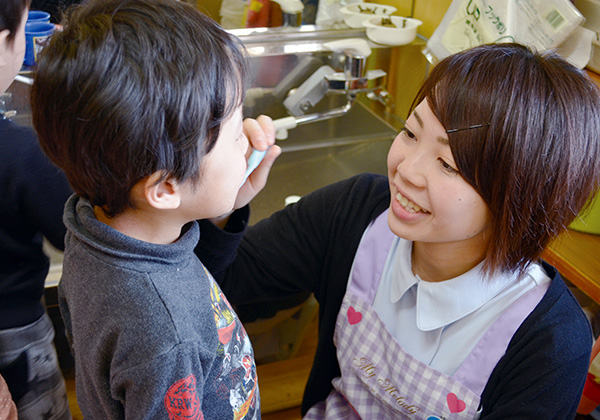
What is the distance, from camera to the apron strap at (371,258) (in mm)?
1103

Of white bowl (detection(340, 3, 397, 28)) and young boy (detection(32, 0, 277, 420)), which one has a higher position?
young boy (detection(32, 0, 277, 420))

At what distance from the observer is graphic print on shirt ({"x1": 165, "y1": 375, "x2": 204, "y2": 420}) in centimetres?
69

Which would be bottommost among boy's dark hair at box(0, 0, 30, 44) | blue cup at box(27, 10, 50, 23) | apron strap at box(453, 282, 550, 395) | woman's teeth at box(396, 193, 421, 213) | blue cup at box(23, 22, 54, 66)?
apron strap at box(453, 282, 550, 395)

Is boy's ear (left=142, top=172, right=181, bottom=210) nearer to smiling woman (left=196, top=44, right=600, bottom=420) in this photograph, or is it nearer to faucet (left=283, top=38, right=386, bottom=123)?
smiling woman (left=196, top=44, right=600, bottom=420)

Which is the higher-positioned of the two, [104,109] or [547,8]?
[104,109]

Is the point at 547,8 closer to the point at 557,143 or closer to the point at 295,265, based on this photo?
the point at 557,143

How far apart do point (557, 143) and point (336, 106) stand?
3.10ft

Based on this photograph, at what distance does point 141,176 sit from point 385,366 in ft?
2.00

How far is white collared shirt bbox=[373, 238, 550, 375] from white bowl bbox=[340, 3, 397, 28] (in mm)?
981

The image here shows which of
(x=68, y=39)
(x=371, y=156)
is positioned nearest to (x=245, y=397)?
(x=68, y=39)

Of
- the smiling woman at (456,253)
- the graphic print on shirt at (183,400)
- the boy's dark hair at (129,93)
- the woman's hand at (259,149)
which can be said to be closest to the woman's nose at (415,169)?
the smiling woman at (456,253)

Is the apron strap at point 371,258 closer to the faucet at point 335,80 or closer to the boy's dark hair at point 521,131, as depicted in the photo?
the boy's dark hair at point 521,131

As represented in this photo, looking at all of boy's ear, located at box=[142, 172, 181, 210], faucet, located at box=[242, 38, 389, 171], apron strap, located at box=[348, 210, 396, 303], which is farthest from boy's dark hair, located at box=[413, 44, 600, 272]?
faucet, located at box=[242, 38, 389, 171]

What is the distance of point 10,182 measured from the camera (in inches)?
35.8
